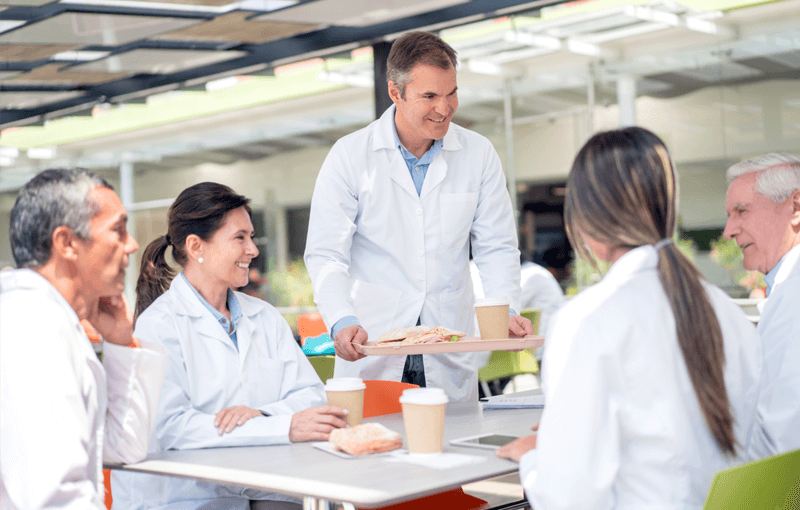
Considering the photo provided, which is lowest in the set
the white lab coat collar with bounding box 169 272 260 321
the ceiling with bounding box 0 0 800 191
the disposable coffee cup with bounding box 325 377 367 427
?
the disposable coffee cup with bounding box 325 377 367 427

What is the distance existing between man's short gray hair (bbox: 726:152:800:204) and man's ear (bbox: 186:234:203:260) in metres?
1.58

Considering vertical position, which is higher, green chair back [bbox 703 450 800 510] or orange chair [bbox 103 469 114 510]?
green chair back [bbox 703 450 800 510]

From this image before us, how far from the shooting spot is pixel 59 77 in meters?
6.82

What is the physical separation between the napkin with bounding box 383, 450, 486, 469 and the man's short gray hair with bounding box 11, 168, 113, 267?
778mm

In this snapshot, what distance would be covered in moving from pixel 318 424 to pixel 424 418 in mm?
338

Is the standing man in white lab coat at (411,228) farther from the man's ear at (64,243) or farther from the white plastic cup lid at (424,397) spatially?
the man's ear at (64,243)

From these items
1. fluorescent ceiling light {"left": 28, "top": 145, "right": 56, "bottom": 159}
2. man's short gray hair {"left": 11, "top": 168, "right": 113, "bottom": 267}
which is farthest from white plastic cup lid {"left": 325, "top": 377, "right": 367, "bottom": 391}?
fluorescent ceiling light {"left": 28, "top": 145, "right": 56, "bottom": 159}

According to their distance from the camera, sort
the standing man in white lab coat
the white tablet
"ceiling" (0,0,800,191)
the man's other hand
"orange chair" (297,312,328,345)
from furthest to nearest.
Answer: "ceiling" (0,0,800,191)
"orange chair" (297,312,328,345)
the standing man in white lab coat
the man's other hand
the white tablet

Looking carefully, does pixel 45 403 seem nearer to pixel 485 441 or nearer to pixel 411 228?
pixel 485 441

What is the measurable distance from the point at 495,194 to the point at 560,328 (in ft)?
5.74

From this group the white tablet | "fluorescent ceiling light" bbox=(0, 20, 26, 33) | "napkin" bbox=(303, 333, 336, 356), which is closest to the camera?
the white tablet

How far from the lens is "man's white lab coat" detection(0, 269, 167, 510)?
1.43 m

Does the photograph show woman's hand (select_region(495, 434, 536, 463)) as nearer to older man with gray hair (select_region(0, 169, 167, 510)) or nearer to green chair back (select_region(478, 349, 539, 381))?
older man with gray hair (select_region(0, 169, 167, 510))

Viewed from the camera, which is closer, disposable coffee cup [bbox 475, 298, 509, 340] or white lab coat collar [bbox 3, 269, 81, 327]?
white lab coat collar [bbox 3, 269, 81, 327]
